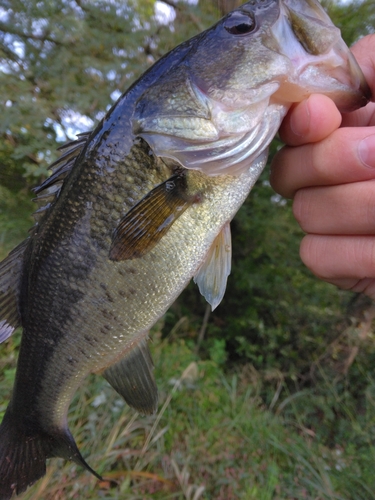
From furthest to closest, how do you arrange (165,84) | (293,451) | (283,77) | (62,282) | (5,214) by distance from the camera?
1. (5,214)
2. (293,451)
3. (62,282)
4. (165,84)
5. (283,77)

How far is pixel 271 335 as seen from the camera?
5168 millimetres

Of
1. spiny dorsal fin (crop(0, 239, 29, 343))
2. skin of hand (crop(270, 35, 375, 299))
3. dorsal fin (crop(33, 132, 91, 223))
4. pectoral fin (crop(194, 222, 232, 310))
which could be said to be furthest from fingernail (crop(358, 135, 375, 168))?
spiny dorsal fin (crop(0, 239, 29, 343))

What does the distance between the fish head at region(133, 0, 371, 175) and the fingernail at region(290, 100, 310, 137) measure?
0.13ft

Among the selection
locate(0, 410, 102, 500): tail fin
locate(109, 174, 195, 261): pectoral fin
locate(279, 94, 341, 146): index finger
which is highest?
locate(109, 174, 195, 261): pectoral fin

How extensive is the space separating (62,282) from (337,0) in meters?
5.52

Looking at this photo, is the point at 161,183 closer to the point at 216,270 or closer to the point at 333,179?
the point at 216,270

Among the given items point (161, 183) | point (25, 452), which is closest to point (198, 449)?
point (25, 452)

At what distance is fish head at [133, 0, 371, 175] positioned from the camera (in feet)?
3.29

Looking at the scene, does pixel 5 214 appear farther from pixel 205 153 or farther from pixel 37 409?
pixel 205 153

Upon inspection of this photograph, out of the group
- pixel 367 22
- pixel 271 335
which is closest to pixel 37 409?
pixel 271 335

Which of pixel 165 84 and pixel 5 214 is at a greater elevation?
pixel 165 84

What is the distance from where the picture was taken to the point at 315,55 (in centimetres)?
99

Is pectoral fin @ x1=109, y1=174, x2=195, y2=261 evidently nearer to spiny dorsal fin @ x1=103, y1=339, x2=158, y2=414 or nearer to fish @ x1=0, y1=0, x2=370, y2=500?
fish @ x1=0, y1=0, x2=370, y2=500

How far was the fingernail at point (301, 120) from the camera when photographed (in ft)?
3.39
